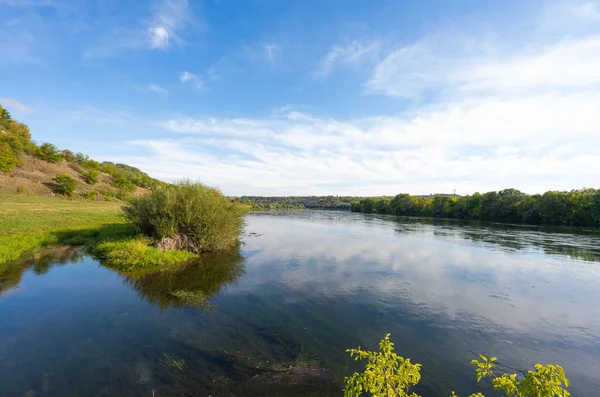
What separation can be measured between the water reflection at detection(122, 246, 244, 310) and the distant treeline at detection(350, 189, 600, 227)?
70.1 m

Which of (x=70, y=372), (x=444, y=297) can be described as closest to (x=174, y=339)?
(x=70, y=372)

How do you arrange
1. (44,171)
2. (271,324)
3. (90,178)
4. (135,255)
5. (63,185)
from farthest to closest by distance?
(90,178)
(44,171)
(63,185)
(135,255)
(271,324)

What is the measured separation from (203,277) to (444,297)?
43.1 feet

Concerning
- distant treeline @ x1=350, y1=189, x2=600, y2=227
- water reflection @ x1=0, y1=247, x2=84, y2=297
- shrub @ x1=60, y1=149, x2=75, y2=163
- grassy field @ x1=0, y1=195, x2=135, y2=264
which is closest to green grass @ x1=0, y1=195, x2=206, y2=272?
grassy field @ x1=0, y1=195, x2=135, y2=264

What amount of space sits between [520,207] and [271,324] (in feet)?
251

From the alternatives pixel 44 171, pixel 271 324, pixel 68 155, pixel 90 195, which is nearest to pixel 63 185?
pixel 90 195

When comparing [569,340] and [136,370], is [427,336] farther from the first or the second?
[136,370]

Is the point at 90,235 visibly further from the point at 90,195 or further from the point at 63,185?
the point at 90,195

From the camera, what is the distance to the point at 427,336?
977 centimetres

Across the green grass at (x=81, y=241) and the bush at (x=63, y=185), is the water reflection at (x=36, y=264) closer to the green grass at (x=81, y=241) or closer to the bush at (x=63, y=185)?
the green grass at (x=81, y=241)

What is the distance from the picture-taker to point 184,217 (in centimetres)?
2095

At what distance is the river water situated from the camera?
7.23m

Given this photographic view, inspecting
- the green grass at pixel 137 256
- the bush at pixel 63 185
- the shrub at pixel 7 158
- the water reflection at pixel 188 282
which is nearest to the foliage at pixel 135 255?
the green grass at pixel 137 256

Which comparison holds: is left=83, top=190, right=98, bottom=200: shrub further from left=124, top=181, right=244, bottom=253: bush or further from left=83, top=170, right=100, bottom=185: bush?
left=124, top=181, right=244, bottom=253: bush
